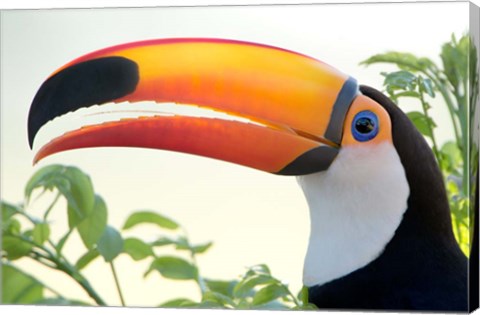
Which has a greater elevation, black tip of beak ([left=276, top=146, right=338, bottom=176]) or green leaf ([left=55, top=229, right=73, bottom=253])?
black tip of beak ([left=276, top=146, right=338, bottom=176])

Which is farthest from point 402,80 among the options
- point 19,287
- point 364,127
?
point 19,287

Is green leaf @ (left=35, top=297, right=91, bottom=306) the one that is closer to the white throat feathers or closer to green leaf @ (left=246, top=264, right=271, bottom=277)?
green leaf @ (left=246, top=264, right=271, bottom=277)

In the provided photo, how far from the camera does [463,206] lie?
22.1 ft

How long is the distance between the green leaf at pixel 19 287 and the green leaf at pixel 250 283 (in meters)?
1.09

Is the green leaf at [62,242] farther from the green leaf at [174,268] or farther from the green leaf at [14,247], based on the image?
the green leaf at [174,268]

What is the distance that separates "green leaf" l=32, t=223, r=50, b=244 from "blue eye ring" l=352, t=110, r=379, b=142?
67.2 inches

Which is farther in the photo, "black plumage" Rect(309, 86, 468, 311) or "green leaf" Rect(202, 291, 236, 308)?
"green leaf" Rect(202, 291, 236, 308)

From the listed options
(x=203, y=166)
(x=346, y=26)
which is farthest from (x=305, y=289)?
(x=346, y=26)

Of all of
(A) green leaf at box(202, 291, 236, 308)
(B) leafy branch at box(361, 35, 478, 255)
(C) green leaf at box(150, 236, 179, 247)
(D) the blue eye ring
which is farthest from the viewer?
(C) green leaf at box(150, 236, 179, 247)

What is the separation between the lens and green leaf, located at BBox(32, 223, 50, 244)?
7.21 meters

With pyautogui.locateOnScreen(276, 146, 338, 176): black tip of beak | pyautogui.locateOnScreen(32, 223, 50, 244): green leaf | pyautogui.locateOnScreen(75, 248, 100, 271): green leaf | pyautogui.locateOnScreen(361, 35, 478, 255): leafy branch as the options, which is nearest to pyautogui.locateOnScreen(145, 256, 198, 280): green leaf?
pyautogui.locateOnScreen(75, 248, 100, 271): green leaf

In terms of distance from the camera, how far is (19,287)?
287 inches

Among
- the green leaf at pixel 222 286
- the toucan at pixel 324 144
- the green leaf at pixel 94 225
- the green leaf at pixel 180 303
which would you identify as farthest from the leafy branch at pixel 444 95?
the green leaf at pixel 94 225

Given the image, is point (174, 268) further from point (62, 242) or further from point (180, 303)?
point (62, 242)
